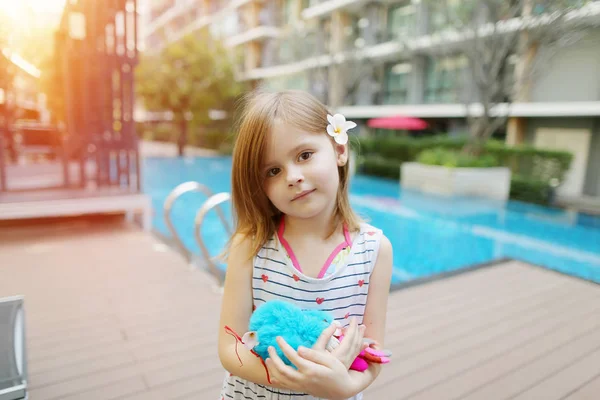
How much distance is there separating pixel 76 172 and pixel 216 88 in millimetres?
14597

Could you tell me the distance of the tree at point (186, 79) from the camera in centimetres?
2036

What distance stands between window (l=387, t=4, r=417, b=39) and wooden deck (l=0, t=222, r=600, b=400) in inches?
639

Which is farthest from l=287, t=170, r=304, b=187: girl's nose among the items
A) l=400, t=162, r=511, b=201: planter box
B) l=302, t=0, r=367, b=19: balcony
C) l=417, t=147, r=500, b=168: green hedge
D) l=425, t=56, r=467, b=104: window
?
l=302, t=0, r=367, b=19: balcony

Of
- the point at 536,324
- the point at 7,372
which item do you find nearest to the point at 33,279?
the point at 7,372

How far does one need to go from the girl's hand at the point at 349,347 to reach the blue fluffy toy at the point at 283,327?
0.04 m

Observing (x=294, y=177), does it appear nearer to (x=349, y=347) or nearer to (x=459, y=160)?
(x=349, y=347)

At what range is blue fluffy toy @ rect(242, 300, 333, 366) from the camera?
41.0 inches

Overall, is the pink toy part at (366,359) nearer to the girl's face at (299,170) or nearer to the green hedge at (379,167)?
the girl's face at (299,170)

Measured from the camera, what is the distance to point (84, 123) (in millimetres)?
6094

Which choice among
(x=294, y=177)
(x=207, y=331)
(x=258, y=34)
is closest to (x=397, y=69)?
(x=258, y=34)

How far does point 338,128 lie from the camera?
1.25 m

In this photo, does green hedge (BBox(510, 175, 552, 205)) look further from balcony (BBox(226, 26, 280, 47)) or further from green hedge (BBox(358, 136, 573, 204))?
balcony (BBox(226, 26, 280, 47))

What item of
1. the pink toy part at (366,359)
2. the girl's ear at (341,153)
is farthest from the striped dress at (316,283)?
the girl's ear at (341,153)

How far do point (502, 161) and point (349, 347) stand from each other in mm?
13683
